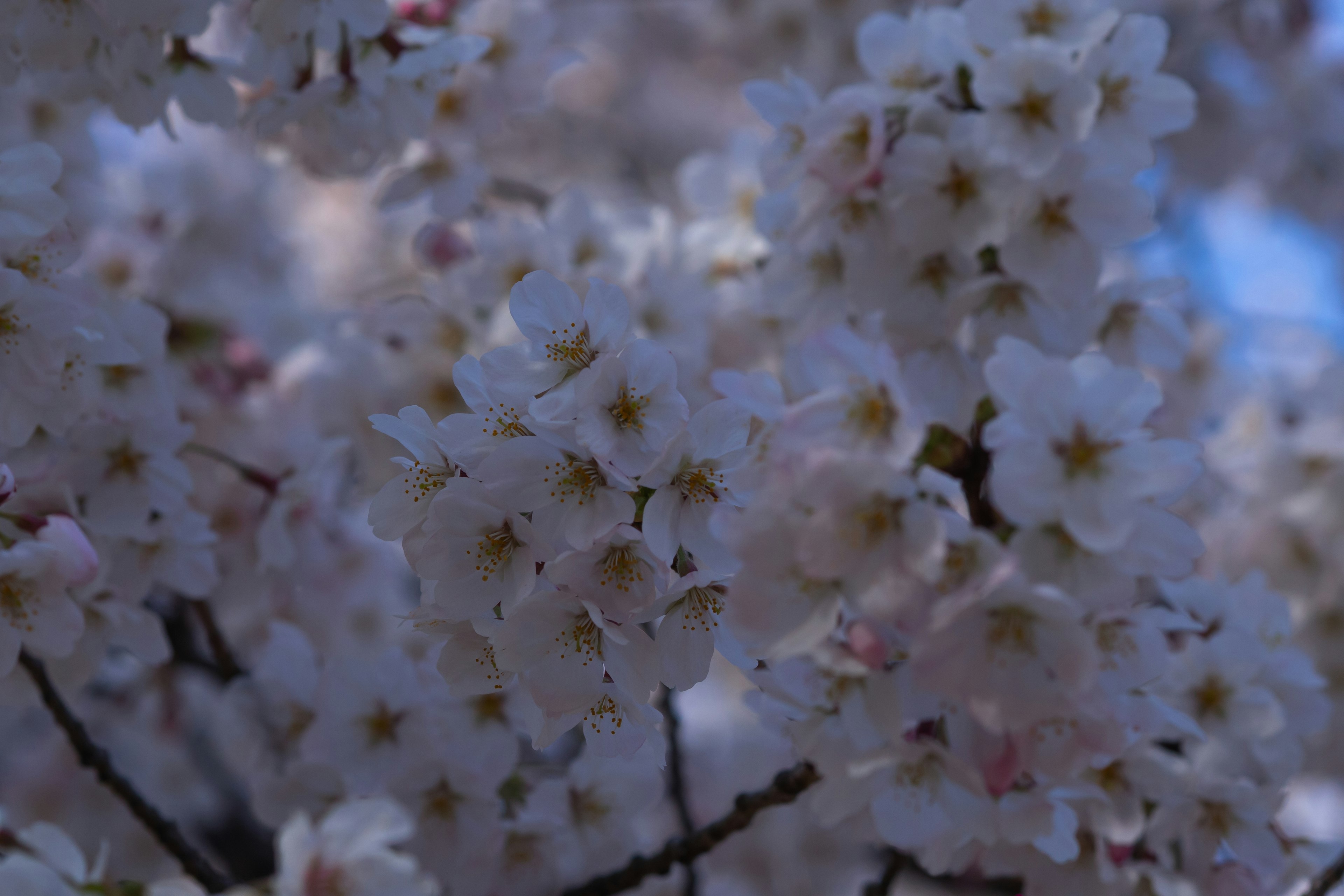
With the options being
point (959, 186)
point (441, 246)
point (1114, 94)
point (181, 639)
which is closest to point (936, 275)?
point (959, 186)

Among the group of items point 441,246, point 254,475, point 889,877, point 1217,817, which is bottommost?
point 889,877

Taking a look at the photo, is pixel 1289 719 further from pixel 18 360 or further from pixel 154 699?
pixel 154 699

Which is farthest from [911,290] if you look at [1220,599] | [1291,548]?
[1291,548]

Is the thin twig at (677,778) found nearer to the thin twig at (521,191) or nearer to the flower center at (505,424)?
the flower center at (505,424)

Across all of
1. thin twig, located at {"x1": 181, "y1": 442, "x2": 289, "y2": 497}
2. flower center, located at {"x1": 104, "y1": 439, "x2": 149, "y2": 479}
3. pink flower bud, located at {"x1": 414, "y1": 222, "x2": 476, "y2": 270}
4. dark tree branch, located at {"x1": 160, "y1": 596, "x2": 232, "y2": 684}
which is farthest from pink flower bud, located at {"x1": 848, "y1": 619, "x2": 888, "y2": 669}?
dark tree branch, located at {"x1": 160, "y1": 596, "x2": 232, "y2": 684}

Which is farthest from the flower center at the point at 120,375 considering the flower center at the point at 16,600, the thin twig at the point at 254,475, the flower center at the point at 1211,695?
the flower center at the point at 1211,695

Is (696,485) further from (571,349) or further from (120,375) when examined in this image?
(120,375)

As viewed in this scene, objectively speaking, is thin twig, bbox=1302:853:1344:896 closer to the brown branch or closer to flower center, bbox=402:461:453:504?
the brown branch
